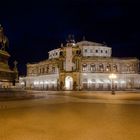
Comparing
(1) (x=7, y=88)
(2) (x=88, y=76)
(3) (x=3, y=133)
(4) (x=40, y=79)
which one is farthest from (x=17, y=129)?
(4) (x=40, y=79)

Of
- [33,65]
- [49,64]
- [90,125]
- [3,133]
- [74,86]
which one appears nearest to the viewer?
[3,133]

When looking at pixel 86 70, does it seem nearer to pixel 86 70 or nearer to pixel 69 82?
pixel 86 70

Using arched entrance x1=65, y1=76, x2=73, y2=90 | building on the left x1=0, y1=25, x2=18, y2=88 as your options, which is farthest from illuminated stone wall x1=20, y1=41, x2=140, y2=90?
building on the left x1=0, y1=25, x2=18, y2=88

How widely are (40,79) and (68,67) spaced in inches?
1075

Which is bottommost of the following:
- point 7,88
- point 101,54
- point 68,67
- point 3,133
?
point 3,133

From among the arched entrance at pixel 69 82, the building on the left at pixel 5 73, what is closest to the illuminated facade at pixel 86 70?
the arched entrance at pixel 69 82

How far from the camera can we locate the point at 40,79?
4700 inches

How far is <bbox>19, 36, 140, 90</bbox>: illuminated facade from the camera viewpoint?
96438mm

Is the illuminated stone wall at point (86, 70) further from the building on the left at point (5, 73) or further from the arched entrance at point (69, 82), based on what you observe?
the building on the left at point (5, 73)

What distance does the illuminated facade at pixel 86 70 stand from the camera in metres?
96.4

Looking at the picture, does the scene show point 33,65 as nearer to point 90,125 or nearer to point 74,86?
point 74,86

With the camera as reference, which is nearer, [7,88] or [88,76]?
[7,88]

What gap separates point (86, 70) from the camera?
343 feet

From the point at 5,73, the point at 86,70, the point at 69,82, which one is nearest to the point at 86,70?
the point at 86,70
